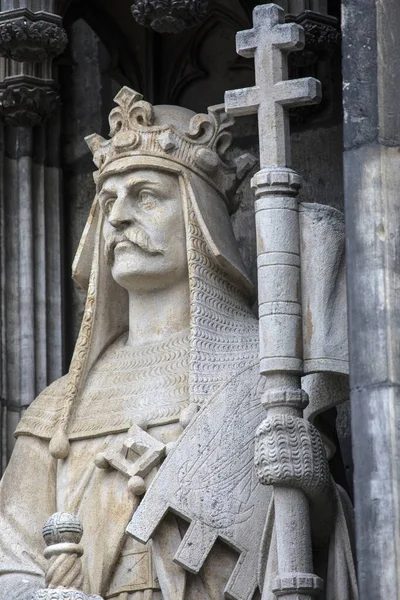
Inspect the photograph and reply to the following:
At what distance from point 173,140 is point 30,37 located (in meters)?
0.96

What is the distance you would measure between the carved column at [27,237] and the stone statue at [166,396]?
29.3 inches

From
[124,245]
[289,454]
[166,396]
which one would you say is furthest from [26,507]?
[289,454]

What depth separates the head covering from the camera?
13539 mm

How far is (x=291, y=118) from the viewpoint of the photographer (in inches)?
584

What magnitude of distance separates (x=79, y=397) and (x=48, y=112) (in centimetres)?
164

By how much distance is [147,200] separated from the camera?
13742mm

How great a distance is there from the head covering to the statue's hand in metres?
0.89

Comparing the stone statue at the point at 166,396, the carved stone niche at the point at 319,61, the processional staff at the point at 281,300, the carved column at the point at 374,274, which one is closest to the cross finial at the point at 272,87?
the processional staff at the point at 281,300

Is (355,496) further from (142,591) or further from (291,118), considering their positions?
(291,118)

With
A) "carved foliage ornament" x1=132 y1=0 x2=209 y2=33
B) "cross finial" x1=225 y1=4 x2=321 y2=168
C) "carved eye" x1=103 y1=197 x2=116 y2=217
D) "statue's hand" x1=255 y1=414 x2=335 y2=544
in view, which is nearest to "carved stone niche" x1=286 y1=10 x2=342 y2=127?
"carved foliage ornament" x1=132 y1=0 x2=209 y2=33

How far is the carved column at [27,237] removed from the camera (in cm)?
1470

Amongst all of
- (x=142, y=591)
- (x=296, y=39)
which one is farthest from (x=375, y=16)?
(x=142, y=591)

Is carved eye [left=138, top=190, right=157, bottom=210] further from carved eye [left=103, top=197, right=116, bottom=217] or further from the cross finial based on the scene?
the cross finial

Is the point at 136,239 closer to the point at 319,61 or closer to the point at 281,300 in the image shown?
the point at 281,300
